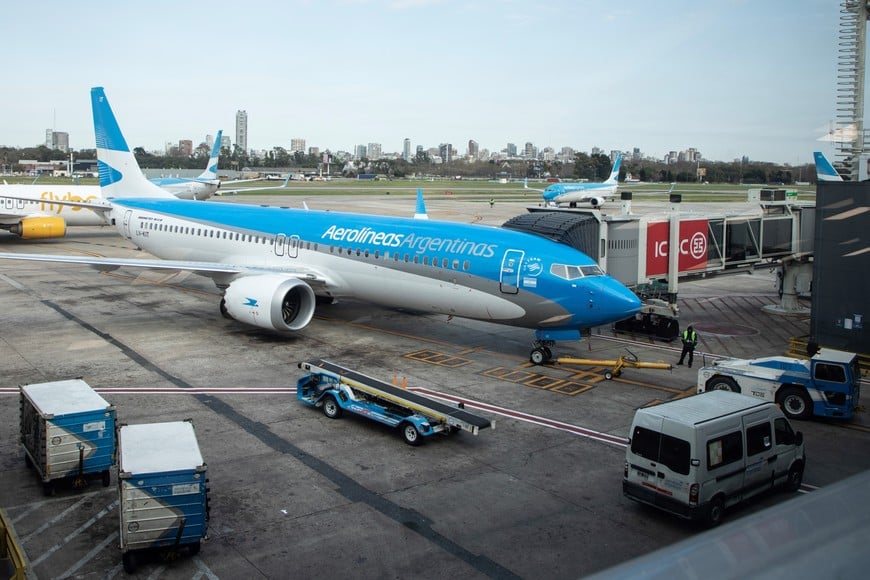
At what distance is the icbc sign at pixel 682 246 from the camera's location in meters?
28.0

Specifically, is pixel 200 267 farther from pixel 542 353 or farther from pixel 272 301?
pixel 542 353

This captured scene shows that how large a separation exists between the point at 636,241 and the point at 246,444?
1651 centimetres

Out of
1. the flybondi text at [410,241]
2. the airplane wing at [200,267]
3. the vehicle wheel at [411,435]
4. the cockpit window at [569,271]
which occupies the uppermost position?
the flybondi text at [410,241]

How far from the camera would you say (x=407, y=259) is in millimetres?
25109

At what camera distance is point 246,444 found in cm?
1653

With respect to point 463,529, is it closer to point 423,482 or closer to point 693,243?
point 423,482

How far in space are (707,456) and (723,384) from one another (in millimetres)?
7010

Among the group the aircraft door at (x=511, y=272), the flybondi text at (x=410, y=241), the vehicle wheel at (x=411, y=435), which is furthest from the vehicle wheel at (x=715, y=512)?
the flybondi text at (x=410, y=241)

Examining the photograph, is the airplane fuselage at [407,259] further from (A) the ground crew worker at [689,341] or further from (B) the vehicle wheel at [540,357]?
(A) the ground crew worker at [689,341]

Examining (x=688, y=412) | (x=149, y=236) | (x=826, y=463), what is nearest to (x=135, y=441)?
(x=688, y=412)

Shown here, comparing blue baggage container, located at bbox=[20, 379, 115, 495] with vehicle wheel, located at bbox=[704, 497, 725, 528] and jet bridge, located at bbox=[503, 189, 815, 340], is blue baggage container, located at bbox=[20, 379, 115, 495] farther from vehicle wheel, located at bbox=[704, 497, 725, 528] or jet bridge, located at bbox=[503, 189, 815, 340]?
jet bridge, located at bbox=[503, 189, 815, 340]

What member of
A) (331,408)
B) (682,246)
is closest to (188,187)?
(682,246)

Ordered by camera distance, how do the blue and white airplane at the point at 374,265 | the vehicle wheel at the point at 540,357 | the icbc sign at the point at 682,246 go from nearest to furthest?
the blue and white airplane at the point at 374,265 → the vehicle wheel at the point at 540,357 → the icbc sign at the point at 682,246

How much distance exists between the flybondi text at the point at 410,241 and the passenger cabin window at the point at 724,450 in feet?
35.9
